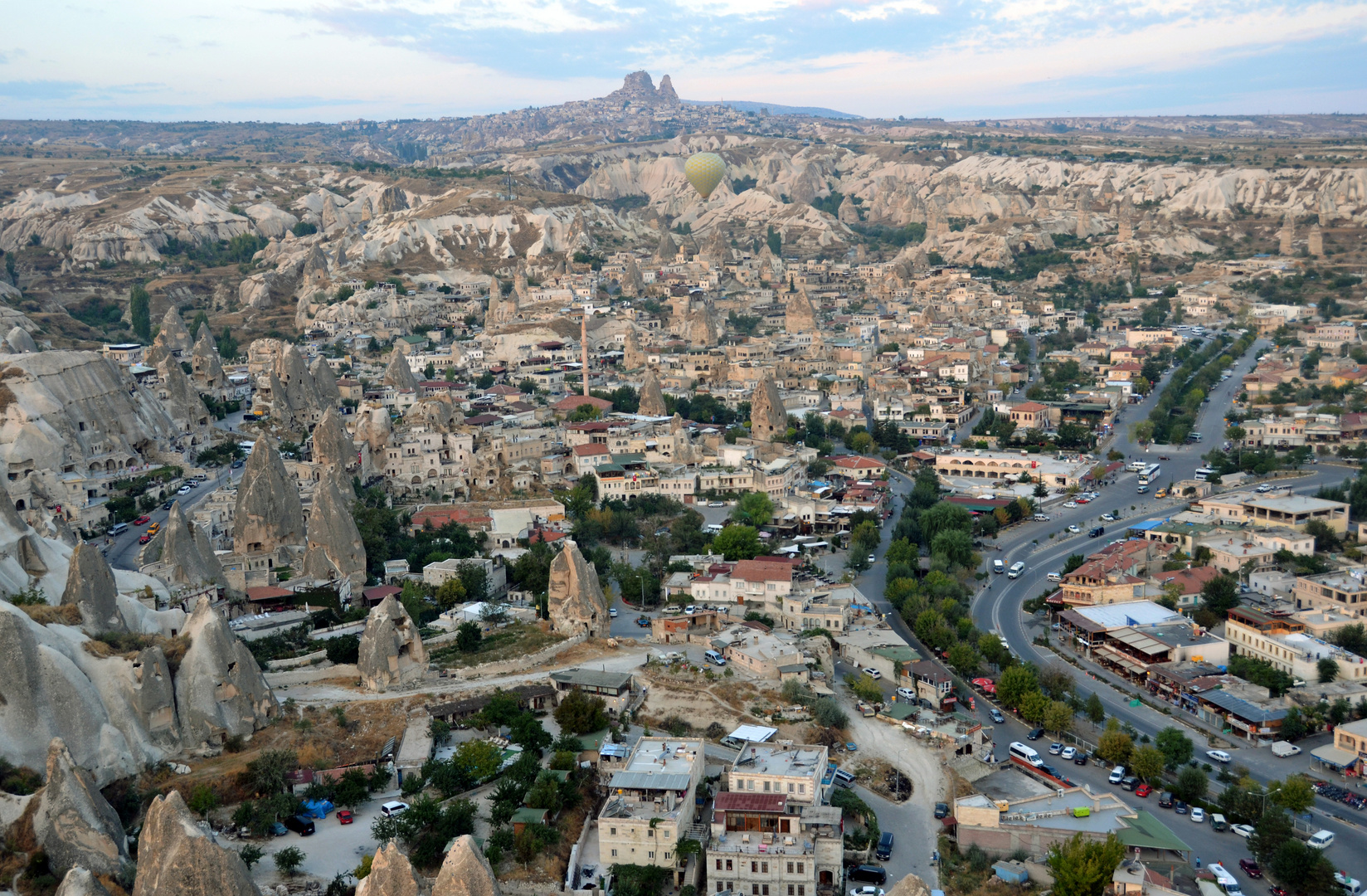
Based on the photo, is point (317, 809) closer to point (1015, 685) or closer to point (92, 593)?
point (92, 593)

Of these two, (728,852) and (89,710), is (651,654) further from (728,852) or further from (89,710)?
(89,710)

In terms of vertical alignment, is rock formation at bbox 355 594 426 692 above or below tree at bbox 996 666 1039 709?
above

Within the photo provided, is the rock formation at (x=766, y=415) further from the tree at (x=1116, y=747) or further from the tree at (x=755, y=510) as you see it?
the tree at (x=1116, y=747)

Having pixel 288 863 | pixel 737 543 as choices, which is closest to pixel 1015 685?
pixel 737 543

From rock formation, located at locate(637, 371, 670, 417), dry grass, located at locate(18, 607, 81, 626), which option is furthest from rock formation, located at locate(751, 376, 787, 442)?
dry grass, located at locate(18, 607, 81, 626)

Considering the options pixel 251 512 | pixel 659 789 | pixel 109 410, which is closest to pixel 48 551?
pixel 251 512

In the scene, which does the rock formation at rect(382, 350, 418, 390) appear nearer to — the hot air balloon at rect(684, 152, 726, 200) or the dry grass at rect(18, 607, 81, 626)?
the dry grass at rect(18, 607, 81, 626)

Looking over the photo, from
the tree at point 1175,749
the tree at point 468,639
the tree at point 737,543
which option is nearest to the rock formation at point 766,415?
the tree at point 737,543
